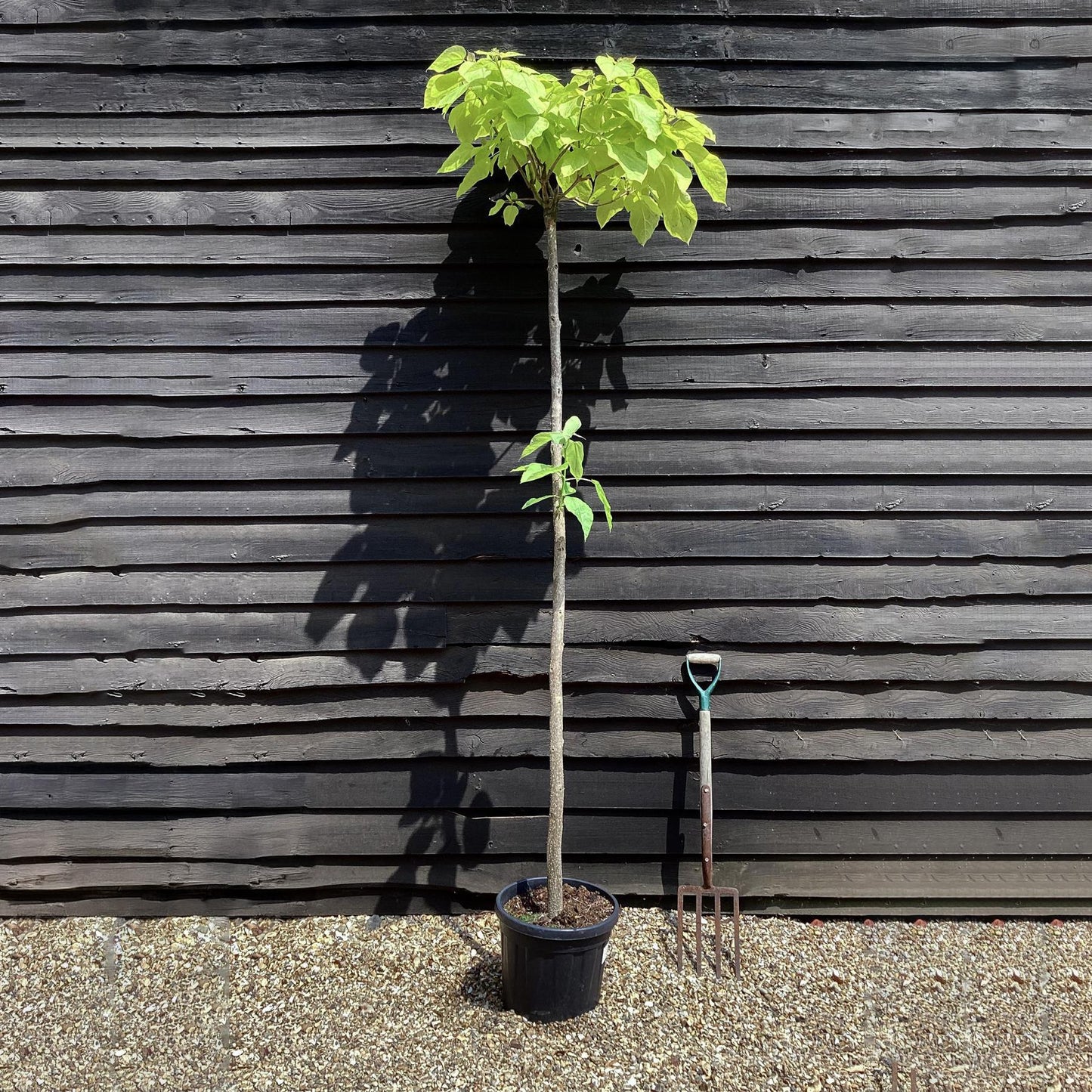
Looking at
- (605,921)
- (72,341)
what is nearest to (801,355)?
(605,921)

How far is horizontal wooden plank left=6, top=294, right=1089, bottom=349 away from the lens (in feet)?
9.13

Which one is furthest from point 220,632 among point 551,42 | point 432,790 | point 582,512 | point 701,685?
point 551,42

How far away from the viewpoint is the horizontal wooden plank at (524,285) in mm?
2783

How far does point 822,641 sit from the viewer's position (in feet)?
9.25

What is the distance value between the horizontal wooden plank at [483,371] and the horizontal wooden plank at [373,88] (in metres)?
0.87

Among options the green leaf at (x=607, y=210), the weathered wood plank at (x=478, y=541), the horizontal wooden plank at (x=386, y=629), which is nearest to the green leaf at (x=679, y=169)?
the green leaf at (x=607, y=210)

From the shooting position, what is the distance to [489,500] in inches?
110

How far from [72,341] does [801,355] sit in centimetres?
261

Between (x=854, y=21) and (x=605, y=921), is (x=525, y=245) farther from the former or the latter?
(x=605, y=921)

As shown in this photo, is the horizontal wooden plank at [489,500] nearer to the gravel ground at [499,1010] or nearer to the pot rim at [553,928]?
the pot rim at [553,928]

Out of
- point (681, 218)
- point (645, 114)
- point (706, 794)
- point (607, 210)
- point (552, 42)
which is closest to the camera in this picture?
point (645, 114)

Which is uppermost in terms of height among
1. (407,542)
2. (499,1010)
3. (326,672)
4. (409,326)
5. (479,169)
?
(479,169)

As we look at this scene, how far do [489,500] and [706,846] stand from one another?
4.60ft

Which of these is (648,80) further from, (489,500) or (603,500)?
(489,500)
